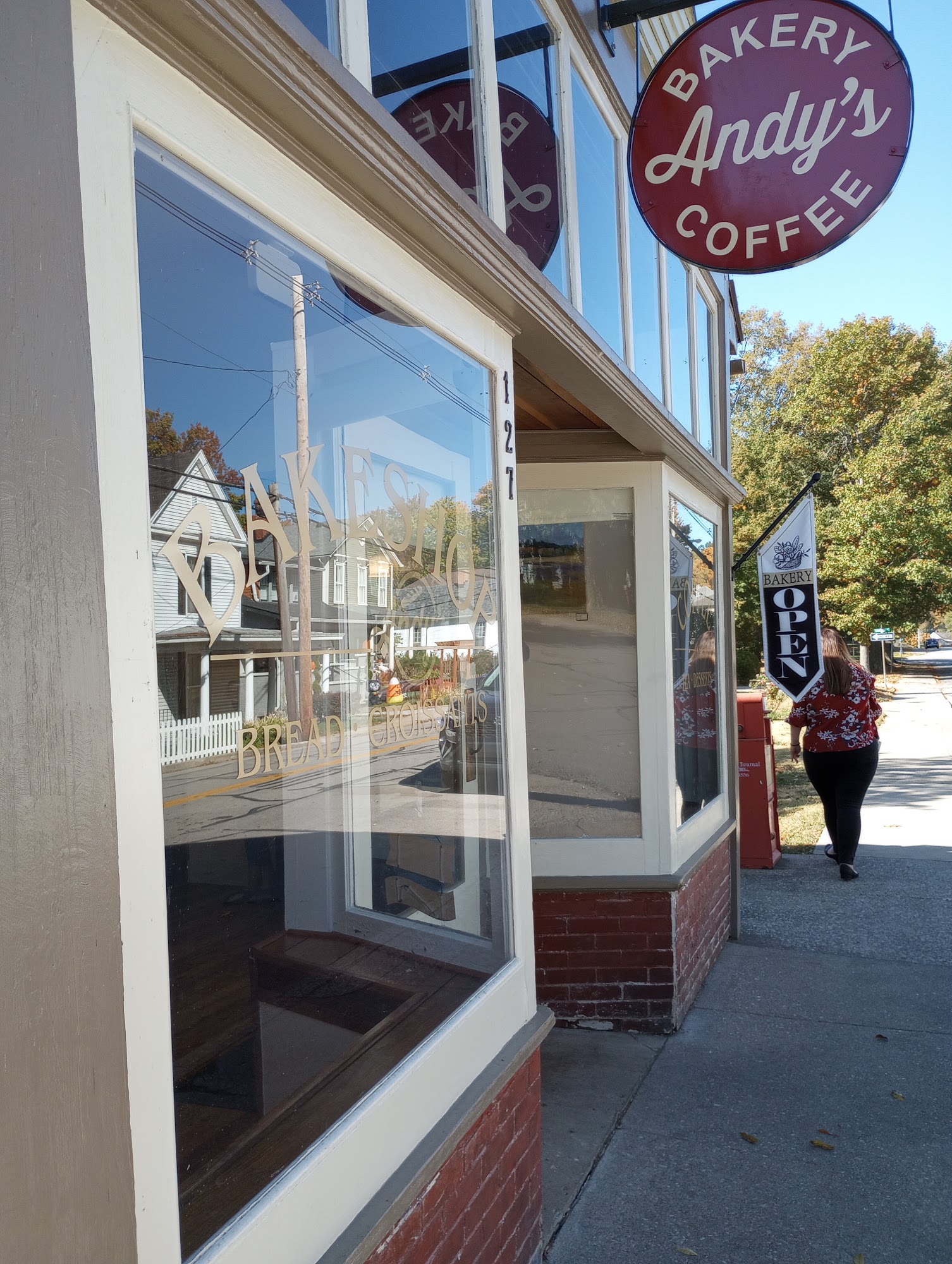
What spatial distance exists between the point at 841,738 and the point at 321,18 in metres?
6.56

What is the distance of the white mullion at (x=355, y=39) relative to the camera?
81.2 inches

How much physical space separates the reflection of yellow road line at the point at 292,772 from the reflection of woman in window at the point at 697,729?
262 centimetres

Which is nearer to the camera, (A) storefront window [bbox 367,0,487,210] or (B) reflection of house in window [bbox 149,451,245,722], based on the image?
(B) reflection of house in window [bbox 149,451,245,722]

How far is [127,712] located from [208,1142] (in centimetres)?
84

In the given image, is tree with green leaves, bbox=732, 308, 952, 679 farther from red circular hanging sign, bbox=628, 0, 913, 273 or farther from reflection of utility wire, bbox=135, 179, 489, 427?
reflection of utility wire, bbox=135, 179, 489, 427

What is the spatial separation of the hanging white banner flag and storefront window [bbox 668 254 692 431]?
1851 mm

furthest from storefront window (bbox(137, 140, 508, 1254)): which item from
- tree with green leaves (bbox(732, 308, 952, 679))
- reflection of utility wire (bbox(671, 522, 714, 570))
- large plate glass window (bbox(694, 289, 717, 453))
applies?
tree with green leaves (bbox(732, 308, 952, 679))

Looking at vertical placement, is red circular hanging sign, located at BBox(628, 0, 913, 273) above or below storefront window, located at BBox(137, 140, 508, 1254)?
above

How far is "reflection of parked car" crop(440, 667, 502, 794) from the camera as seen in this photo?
286 cm

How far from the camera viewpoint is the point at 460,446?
112 inches

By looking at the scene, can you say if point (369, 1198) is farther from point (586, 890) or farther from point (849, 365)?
point (849, 365)

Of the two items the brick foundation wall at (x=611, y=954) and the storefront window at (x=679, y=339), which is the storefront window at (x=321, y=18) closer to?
the storefront window at (x=679, y=339)

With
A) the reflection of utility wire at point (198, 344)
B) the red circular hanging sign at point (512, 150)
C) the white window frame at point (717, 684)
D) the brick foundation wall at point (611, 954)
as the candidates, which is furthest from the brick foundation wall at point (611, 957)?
the reflection of utility wire at point (198, 344)

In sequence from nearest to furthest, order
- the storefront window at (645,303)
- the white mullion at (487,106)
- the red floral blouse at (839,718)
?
the white mullion at (487,106), the storefront window at (645,303), the red floral blouse at (839,718)
